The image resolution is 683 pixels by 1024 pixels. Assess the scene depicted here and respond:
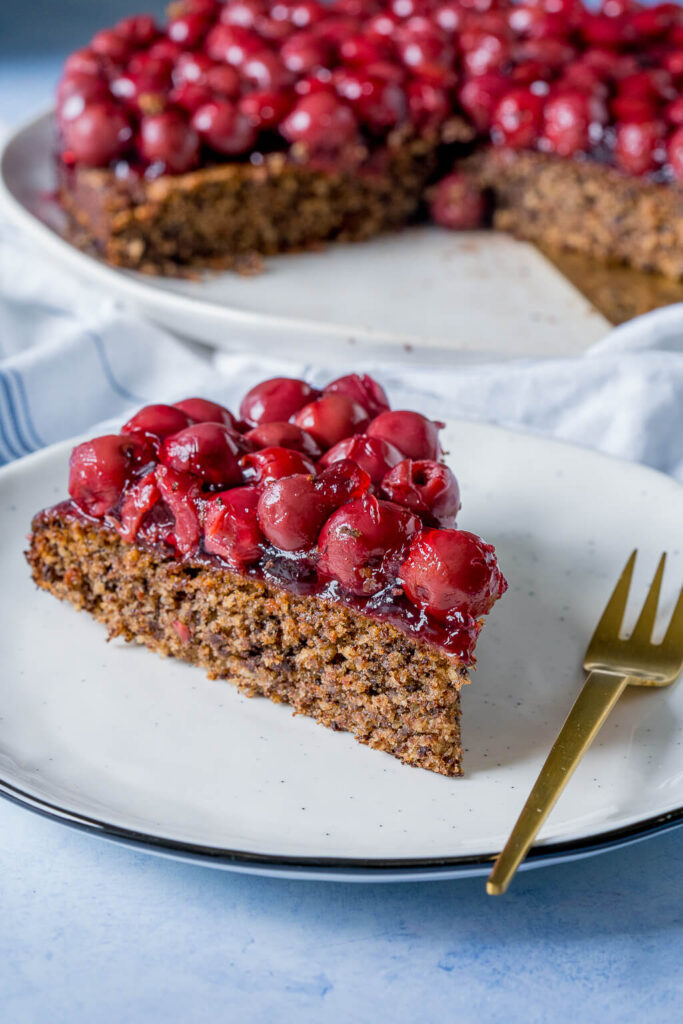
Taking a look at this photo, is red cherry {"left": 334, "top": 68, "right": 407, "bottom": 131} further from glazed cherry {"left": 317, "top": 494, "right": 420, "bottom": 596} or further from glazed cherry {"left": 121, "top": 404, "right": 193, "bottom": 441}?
glazed cherry {"left": 317, "top": 494, "right": 420, "bottom": 596}

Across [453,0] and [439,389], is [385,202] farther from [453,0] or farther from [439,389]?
[439,389]

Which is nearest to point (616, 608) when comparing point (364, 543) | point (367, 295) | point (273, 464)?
point (364, 543)

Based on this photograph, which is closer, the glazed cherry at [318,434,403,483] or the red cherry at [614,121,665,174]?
the glazed cherry at [318,434,403,483]

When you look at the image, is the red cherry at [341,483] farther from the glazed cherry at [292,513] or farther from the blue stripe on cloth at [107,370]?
the blue stripe on cloth at [107,370]

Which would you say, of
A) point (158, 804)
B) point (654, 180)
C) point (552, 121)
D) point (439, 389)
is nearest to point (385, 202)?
point (552, 121)

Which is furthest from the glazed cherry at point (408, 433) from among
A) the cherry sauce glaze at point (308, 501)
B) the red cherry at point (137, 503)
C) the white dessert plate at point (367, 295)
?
the white dessert plate at point (367, 295)

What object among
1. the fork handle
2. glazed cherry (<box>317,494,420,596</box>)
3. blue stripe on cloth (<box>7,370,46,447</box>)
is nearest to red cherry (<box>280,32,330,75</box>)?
blue stripe on cloth (<box>7,370,46,447</box>)
